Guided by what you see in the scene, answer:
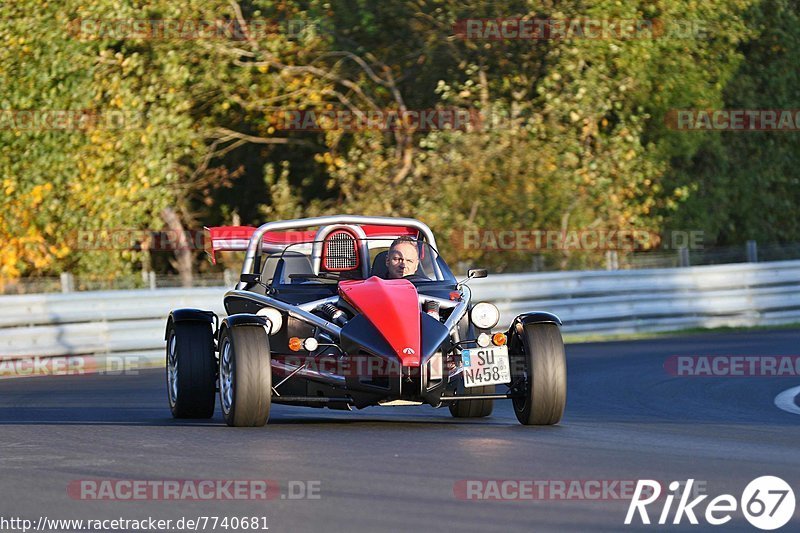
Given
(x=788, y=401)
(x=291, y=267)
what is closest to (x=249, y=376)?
(x=291, y=267)

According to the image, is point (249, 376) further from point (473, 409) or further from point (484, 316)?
point (473, 409)

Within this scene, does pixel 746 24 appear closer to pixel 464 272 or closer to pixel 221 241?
pixel 464 272

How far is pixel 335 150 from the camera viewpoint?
28500 millimetres

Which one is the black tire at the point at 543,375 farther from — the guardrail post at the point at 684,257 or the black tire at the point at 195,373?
the guardrail post at the point at 684,257

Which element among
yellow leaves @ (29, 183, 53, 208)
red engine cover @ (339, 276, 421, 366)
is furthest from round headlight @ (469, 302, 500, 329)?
yellow leaves @ (29, 183, 53, 208)

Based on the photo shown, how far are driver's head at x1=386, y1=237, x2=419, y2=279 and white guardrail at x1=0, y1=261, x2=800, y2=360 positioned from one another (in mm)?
7348

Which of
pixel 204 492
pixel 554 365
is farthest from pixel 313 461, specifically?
pixel 554 365

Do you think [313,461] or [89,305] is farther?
[89,305]

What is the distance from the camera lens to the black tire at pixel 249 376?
9.96m

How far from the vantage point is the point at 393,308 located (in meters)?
10.2

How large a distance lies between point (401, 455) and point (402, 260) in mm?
2929

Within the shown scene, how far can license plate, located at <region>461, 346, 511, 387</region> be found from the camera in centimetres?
1009

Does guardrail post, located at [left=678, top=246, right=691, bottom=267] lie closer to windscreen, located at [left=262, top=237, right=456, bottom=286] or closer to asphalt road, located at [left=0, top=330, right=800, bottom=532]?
asphalt road, located at [left=0, top=330, right=800, bottom=532]

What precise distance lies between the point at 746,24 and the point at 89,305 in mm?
15920
